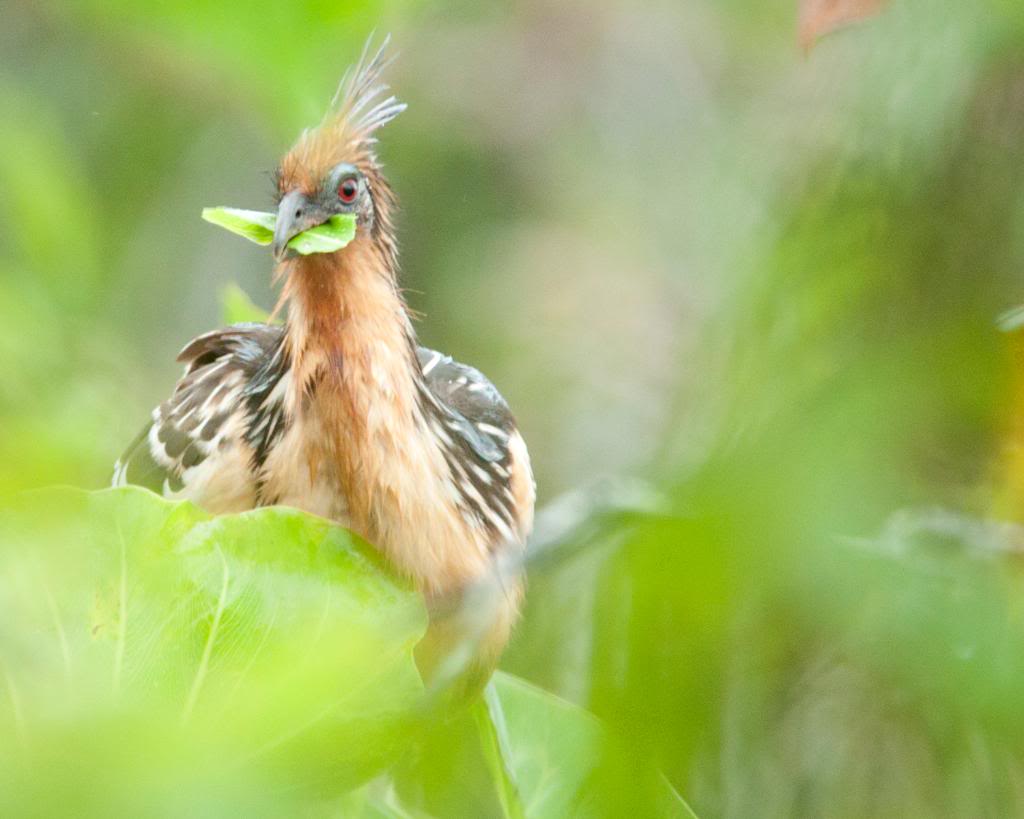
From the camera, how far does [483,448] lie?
1.86m

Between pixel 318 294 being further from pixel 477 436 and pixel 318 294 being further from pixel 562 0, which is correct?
pixel 562 0

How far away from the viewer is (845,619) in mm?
407

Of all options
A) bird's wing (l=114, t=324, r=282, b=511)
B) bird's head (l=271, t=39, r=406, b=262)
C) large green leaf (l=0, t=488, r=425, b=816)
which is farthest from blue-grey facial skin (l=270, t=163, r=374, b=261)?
large green leaf (l=0, t=488, r=425, b=816)

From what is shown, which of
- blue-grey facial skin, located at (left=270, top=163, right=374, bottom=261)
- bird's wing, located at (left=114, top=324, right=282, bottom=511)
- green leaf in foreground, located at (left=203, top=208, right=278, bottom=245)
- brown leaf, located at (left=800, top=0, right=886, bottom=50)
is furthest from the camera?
bird's wing, located at (left=114, top=324, right=282, bottom=511)

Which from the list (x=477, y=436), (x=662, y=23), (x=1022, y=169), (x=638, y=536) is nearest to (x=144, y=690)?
(x=638, y=536)

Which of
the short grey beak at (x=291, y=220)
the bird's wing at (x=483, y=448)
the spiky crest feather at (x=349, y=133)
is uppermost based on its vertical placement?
the spiky crest feather at (x=349, y=133)

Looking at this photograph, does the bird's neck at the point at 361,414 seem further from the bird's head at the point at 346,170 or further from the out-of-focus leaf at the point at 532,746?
the out-of-focus leaf at the point at 532,746

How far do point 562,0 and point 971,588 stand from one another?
4.95m

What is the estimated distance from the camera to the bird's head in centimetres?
154

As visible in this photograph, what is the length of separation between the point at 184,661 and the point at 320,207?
101cm

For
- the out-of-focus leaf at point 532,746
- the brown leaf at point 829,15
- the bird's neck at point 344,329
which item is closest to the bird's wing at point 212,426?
the bird's neck at point 344,329

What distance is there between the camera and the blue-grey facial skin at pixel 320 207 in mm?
1426

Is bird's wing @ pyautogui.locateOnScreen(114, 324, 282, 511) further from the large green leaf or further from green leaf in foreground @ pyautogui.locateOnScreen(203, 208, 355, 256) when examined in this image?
the large green leaf

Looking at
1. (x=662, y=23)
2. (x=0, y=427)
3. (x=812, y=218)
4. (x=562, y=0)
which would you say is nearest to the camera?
(x=812, y=218)
